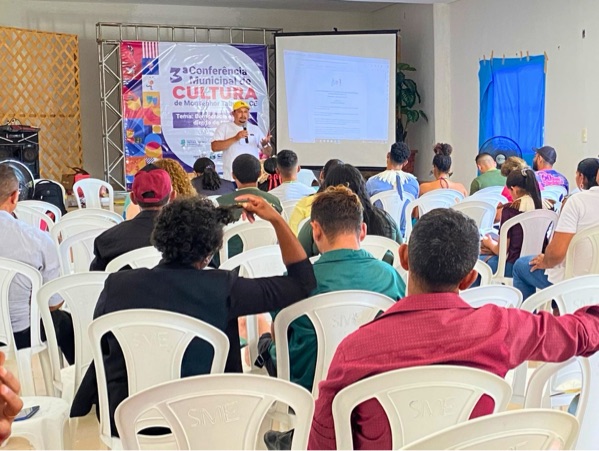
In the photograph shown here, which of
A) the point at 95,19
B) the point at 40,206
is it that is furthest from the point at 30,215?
the point at 95,19

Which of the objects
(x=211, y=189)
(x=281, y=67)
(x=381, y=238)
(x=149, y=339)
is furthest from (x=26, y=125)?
(x=149, y=339)

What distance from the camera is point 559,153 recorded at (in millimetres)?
7496

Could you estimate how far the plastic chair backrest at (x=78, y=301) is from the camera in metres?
2.47

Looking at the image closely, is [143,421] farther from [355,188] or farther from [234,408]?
[355,188]

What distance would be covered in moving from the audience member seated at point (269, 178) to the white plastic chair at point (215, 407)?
4.72m

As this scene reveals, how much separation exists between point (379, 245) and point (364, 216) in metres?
0.28

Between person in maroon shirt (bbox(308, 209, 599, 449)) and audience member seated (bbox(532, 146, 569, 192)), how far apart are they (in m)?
4.28

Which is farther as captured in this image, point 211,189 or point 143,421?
point 211,189

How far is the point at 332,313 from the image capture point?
216cm

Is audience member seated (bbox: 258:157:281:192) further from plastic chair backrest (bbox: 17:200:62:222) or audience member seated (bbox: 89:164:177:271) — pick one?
audience member seated (bbox: 89:164:177:271)

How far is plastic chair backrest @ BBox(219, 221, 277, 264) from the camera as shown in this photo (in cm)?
384

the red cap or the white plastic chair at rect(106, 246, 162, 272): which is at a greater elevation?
→ the red cap

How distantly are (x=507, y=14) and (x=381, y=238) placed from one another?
19.3 ft

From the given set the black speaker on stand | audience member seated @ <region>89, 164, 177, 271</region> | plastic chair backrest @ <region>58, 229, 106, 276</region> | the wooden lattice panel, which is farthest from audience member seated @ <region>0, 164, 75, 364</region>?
the wooden lattice panel
